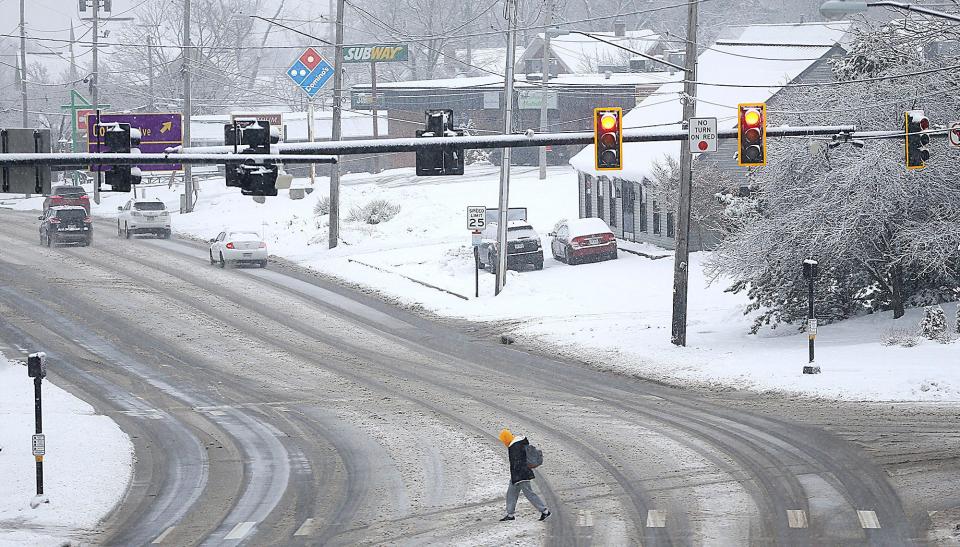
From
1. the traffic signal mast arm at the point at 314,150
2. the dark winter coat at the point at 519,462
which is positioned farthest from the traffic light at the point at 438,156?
the dark winter coat at the point at 519,462

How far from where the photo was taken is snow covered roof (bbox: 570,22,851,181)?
161ft

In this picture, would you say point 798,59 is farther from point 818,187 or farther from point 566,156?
point 566,156

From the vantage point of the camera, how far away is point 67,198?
63094mm

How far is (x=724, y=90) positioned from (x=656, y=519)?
36428mm

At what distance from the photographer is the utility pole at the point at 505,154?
37.1m

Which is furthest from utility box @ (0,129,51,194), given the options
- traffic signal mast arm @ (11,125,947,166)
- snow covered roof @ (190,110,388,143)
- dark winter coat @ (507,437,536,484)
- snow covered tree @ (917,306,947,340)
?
snow covered roof @ (190,110,388,143)

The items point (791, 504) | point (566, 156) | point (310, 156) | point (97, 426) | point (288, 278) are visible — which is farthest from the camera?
point (566, 156)

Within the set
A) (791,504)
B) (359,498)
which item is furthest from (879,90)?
(359,498)

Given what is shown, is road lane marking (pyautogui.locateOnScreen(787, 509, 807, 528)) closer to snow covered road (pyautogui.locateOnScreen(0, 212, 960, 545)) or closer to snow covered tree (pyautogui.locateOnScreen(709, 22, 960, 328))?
snow covered road (pyautogui.locateOnScreen(0, 212, 960, 545))

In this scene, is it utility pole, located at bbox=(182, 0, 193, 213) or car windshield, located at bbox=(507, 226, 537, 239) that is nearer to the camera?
car windshield, located at bbox=(507, 226, 537, 239)

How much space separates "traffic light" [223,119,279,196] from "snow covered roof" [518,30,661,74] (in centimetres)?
7206

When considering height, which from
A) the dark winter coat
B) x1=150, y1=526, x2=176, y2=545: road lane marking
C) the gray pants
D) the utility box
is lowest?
x1=150, y1=526, x2=176, y2=545: road lane marking

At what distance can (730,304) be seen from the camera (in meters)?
37.3

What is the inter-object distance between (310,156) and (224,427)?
7.01 metres
